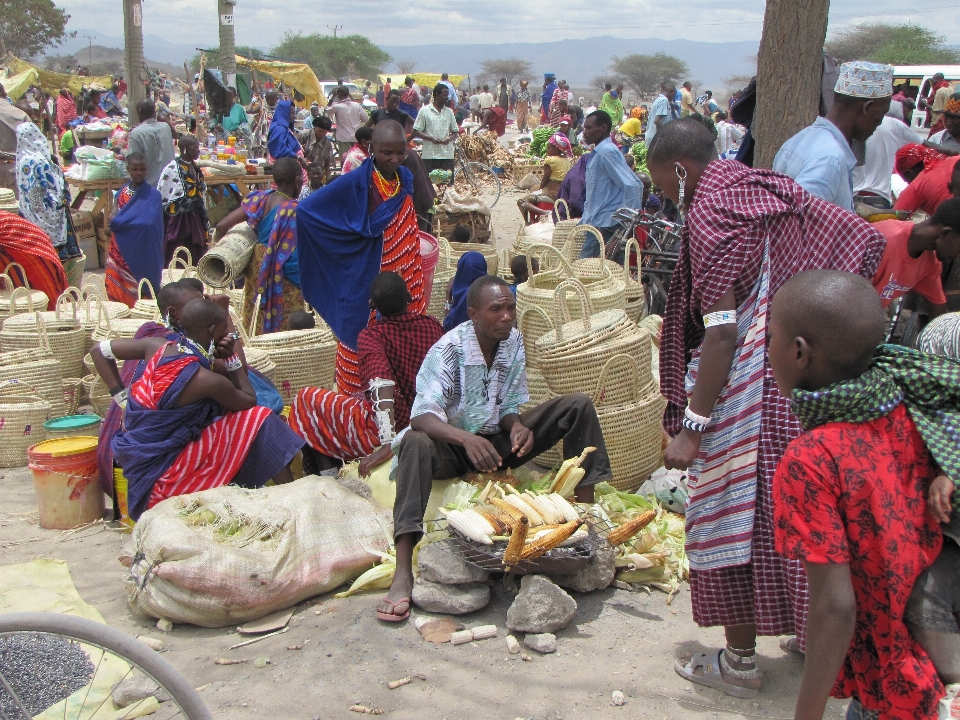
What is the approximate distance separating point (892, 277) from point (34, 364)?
474 centimetres

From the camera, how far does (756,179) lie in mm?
2383

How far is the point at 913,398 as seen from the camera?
159cm

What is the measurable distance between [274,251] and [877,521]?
4798 mm

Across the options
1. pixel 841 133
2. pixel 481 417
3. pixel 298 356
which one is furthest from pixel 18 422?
A: pixel 841 133

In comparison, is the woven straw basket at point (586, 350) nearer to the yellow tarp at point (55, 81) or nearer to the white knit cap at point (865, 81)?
the white knit cap at point (865, 81)

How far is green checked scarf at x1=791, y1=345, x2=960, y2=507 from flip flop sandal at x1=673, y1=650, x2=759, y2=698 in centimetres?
136

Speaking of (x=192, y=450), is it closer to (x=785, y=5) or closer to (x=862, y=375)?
(x=862, y=375)

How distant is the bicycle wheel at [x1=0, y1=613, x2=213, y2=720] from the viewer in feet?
5.85

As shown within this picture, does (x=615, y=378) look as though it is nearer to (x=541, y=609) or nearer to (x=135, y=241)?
(x=541, y=609)

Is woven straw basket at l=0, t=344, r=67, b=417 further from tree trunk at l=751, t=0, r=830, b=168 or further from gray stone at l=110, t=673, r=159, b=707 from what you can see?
tree trunk at l=751, t=0, r=830, b=168

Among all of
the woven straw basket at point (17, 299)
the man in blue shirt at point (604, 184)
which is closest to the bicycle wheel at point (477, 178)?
the man in blue shirt at point (604, 184)

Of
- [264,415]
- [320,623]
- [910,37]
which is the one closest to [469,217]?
[264,415]

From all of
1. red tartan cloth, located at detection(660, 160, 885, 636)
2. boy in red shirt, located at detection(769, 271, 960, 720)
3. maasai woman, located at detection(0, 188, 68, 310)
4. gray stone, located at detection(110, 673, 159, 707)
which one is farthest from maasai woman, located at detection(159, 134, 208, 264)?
boy in red shirt, located at detection(769, 271, 960, 720)

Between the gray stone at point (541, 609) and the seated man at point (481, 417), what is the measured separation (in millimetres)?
488
